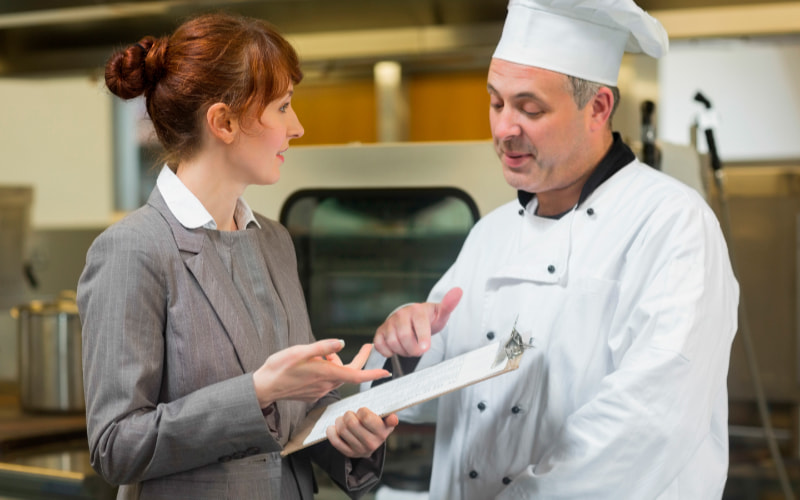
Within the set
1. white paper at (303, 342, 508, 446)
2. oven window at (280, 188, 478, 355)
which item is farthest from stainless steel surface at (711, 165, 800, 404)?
white paper at (303, 342, 508, 446)

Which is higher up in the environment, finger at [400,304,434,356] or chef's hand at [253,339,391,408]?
chef's hand at [253,339,391,408]

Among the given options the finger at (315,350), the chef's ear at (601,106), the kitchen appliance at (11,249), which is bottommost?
the kitchen appliance at (11,249)

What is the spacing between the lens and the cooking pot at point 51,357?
71.7 inches

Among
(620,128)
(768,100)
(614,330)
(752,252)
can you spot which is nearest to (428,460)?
(614,330)

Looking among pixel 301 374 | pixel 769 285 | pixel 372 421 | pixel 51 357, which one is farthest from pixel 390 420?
pixel 769 285

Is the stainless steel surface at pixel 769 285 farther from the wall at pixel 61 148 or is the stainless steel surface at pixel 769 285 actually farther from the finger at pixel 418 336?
the wall at pixel 61 148

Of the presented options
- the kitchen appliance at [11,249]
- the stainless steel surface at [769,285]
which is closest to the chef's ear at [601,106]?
the stainless steel surface at [769,285]

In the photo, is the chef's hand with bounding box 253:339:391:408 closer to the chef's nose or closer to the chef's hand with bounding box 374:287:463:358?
the chef's hand with bounding box 374:287:463:358

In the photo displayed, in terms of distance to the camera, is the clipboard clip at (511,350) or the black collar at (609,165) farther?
the black collar at (609,165)

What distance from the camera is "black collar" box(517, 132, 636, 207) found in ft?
3.37

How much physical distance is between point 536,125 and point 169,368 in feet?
1.64

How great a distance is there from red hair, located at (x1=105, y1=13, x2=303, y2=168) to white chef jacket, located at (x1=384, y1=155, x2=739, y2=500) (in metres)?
0.40

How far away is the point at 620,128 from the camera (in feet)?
8.09

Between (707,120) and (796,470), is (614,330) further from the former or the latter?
(796,470)
